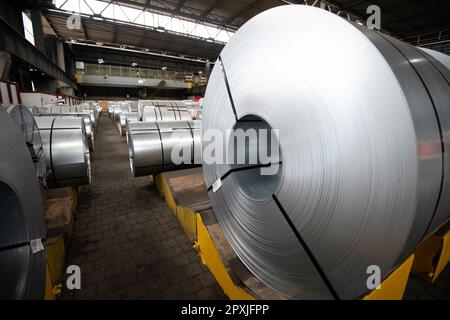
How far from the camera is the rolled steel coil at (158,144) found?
9.55 feet

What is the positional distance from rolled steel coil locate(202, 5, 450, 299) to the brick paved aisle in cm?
115

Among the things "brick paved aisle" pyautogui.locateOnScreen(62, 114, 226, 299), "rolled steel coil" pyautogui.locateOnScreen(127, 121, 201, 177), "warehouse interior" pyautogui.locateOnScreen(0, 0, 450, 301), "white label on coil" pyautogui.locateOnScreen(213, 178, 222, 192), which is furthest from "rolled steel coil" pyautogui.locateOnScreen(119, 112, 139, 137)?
"white label on coil" pyautogui.locateOnScreen(213, 178, 222, 192)

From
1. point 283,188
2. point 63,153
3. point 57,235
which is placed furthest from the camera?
point 63,153

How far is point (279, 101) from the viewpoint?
0.86 meters

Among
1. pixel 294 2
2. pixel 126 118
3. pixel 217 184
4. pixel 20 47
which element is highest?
pixel 294 2

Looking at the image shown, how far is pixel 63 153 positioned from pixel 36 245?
73.0 inches

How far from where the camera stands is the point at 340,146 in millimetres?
671

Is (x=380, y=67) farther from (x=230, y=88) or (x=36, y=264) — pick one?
(x=36, y=264)

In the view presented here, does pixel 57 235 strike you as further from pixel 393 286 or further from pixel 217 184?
pixel 393 286

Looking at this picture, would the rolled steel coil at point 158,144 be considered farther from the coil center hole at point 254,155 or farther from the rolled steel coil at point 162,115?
the rolled steel coil at point 162,115

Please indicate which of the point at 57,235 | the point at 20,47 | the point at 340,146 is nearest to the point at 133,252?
the point at 57,235
